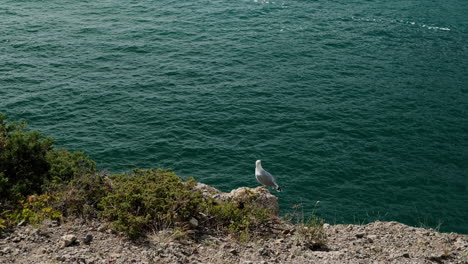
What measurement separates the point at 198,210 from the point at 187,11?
58809 mm

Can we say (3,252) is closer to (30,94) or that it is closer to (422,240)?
(422,240)

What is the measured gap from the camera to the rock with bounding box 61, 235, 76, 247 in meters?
14.3

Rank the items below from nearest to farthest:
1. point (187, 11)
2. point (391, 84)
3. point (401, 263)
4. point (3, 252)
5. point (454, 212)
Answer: point (3, 252)
point (401, 263)
point (454, 212)
point (391, 84)
point (187, 11)

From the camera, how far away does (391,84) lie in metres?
53.2

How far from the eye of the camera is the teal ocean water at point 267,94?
3850 centimetres

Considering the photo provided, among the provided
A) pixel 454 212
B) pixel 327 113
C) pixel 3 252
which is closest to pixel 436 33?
pixel 327 113

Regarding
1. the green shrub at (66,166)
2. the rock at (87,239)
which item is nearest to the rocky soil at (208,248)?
the rock at (87,239)

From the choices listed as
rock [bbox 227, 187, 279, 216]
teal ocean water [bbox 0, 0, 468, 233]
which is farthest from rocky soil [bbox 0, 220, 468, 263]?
teal ocean water [bbox 0, 0, 468, 233]

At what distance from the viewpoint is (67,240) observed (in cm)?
1438

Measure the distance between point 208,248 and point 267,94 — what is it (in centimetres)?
3578

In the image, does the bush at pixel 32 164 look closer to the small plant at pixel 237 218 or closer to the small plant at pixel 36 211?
the small plant at pixel 36 211

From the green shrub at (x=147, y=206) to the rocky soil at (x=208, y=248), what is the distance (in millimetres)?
436

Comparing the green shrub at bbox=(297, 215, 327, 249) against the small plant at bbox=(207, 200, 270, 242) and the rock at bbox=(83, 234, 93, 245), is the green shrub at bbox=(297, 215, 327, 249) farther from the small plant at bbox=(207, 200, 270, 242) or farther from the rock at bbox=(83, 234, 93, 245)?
the rock at bbox=(83, 234, 93, 245)

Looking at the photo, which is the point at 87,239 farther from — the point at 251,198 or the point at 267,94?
the point at 267,94
